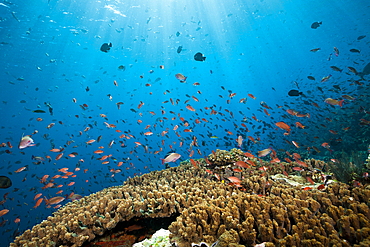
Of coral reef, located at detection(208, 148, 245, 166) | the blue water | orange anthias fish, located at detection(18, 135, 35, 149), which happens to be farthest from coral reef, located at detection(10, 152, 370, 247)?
the blue water

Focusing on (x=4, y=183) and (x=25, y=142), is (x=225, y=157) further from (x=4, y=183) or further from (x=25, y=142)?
(x=25, y=142)

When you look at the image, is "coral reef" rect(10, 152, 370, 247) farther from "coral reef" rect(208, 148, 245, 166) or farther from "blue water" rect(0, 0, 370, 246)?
"blue water" rect(0, 0, 370, 246)

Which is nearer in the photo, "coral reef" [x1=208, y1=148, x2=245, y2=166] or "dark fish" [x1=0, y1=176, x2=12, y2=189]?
"dark fish" [x1=0, y1=176, x2=12, y2=189]

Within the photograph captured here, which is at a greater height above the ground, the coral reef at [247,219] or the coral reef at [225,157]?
the coral reef at [247,219]

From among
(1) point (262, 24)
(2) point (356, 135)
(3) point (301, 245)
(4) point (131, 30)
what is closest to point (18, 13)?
(4) point (131, 30)

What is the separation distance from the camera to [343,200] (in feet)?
9.39

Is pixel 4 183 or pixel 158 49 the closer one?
pixel 4 183

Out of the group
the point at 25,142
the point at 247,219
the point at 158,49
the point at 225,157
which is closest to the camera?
the point at 247,219

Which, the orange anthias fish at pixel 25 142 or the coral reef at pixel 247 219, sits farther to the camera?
the orange anthias fish at pixel 25 142

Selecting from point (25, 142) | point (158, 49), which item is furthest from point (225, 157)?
point (158, 49)

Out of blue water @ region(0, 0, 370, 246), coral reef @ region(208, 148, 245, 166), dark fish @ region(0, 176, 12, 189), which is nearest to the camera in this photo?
dark fish @ region(0, 176, 12, 189)

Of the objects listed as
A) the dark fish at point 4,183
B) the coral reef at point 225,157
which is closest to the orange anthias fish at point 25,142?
the dark fish at point 4,183

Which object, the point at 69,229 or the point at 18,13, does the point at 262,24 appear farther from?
the point at 69,229

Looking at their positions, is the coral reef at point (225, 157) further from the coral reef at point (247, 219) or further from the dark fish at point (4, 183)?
the dark fish at point (4, 183)
